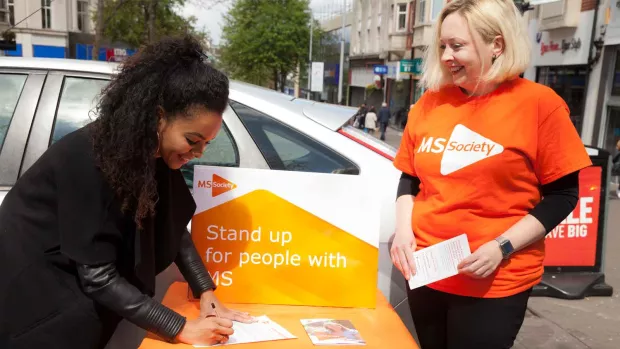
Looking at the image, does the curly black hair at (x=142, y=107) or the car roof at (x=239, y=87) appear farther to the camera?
the car roof at (x=239, y=87)

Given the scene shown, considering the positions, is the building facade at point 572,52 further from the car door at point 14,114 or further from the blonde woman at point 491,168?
the car door at point 14,114

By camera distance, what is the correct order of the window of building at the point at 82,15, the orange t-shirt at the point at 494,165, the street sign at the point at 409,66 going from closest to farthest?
the orange t-shirt at the point at 494,165
the street sign at the point at 409,66
the window of building at the point at 82,15

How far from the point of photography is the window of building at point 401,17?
30.2m

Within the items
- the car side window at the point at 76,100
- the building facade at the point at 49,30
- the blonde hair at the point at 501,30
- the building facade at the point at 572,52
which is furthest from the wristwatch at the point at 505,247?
the building facade at the point at 49,30

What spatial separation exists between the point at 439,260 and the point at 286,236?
601mm

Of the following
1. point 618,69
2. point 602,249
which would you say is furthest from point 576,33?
point 602,249

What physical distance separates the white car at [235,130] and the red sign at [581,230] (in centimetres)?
241

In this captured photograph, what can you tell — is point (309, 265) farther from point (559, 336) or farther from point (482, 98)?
→ point (559, 336)

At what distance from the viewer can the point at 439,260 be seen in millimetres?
1792

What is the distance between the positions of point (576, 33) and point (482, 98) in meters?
12.8

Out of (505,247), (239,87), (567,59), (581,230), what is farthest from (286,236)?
(567,59)

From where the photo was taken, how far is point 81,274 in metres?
1.52

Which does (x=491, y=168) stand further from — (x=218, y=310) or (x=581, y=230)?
(x=581, y=230)

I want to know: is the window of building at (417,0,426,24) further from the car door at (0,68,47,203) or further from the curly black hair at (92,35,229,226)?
the curly black hair at (92,35,229,226)
